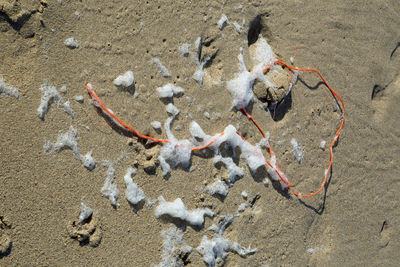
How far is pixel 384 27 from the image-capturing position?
2922 mm

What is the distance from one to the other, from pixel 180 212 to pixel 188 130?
1.66ft

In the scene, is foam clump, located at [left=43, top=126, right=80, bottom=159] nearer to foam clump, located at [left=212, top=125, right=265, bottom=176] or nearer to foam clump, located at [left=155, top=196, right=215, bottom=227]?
foam clump, located at [left=155, top=196, right=215, bottom=227]

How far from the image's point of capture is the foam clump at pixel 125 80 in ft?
6.73

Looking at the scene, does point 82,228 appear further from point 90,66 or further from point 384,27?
point 384,27

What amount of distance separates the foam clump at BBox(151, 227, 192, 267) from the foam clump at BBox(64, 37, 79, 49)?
3.87 feet

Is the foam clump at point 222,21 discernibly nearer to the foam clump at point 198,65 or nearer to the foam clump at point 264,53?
the foam clump at point 198,65

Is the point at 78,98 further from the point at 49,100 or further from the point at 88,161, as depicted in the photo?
the point at 88,161

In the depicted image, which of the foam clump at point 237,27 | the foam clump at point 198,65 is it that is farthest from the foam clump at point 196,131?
the foam clump at point 237,27

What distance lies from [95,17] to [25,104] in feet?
2.07

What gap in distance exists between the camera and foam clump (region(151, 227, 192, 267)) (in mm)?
2068

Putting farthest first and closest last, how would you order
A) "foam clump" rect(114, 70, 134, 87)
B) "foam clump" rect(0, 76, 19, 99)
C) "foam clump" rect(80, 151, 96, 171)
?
1. "foam clump" rect(114, 70, 134, 87)
2. "foam clump" rect(80, 151, 96, 171)
3. "foam clump" rect(0, 76, 19, 99)

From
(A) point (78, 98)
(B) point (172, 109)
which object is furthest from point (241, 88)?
(A) point (78, 98)

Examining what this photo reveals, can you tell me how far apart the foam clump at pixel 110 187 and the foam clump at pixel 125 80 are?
46 cm

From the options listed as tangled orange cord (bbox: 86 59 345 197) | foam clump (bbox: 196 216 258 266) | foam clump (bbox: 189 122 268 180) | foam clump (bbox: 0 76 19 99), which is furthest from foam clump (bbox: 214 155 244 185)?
foam clump (bbox: 0 76 19 99)
